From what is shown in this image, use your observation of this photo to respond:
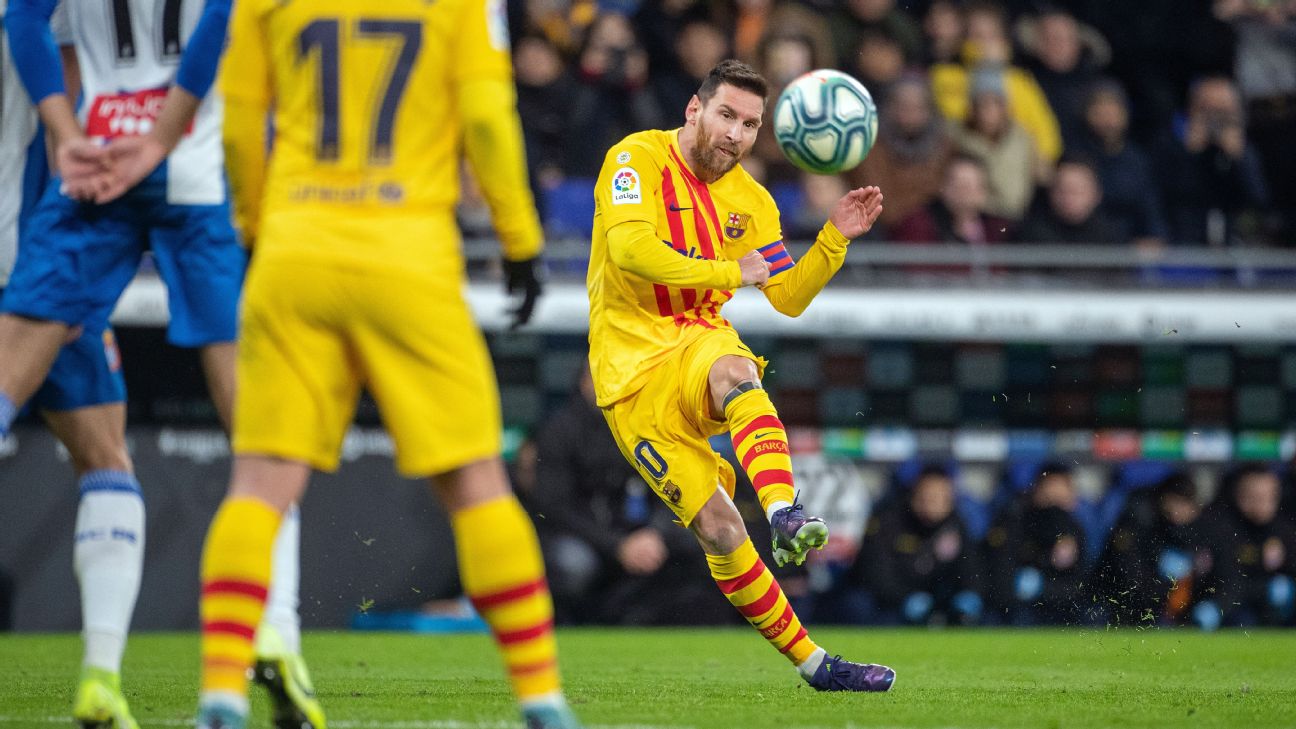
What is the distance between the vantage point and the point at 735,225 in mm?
7102

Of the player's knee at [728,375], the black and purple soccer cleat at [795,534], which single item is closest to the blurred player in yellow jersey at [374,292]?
the black and purple soccer cleat at [795,534]

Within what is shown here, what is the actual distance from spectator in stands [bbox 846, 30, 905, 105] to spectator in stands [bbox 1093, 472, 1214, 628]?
3909 millimetres

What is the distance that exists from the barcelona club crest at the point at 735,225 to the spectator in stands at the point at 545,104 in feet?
18.8

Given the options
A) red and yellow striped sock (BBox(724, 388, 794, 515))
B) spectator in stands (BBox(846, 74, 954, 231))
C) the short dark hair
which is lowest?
spectator in stands (BBox(846, 74, 954, 231))

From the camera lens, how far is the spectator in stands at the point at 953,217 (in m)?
13.1

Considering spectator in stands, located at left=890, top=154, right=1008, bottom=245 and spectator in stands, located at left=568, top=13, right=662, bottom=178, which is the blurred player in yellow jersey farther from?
spectator in stands, located at left=890, top=154, right=1008, bottom=245

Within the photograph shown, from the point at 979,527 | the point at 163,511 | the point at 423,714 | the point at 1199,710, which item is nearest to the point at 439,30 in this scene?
the point at 423,714

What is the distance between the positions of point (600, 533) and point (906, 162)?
12.8 ft

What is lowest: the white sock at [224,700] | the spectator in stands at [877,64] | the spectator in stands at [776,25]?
the spectator in stands at [877,64]

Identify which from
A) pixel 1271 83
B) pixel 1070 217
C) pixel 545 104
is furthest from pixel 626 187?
pixel 1271 83

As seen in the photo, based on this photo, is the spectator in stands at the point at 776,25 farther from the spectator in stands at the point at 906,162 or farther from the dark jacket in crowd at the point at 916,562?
the dark jacket in crowd at the point at 916,562

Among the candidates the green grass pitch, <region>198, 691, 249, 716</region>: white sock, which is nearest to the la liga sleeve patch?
the green grass pitch

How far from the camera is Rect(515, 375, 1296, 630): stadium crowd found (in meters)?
11.7

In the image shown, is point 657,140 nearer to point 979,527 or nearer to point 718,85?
→ point 718,85
